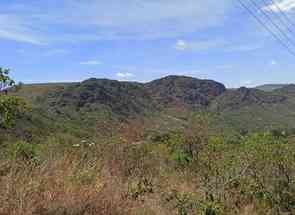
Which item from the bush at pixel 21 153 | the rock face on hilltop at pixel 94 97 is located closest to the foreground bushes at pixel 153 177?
the bush at pixel 21 153

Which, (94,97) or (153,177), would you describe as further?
(94,97)

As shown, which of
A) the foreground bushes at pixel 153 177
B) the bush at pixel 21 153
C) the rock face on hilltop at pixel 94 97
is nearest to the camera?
the foreground bushes at pixel 153 177

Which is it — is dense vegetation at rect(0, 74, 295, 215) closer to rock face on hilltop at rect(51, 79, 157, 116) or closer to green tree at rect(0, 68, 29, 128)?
green tree at rect(0, 68, 29, 128)

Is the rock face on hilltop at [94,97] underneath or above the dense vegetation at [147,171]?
underneath

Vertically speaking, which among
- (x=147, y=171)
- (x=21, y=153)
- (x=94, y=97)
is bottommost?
(x=94, y=97)

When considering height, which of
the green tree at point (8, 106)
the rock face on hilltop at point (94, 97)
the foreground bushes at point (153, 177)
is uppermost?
the green tree at point (8, 106)

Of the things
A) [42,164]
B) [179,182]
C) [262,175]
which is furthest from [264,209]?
[42,164]

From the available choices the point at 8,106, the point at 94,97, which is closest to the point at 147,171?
the point at 8,106

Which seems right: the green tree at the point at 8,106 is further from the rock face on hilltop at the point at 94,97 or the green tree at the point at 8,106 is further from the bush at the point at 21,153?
the rock face on hilltop at the point at 94,97

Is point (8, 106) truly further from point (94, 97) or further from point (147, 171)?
point (94, 97)

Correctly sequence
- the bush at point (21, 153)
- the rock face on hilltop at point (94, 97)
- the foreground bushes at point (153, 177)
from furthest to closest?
the rock face on hilltop at point (94, 97) < the bush at point (21, 153) < the foreground bushes at point (153, 177)

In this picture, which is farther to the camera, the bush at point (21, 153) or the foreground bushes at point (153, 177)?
the bush at point (21, 153)

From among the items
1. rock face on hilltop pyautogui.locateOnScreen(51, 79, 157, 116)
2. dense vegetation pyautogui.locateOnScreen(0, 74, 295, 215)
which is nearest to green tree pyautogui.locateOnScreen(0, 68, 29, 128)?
dense vegetation pyautogui.locateOnScreen(0, 74, 295, 215)

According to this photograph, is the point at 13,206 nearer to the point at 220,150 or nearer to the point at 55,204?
the point at 55,204
